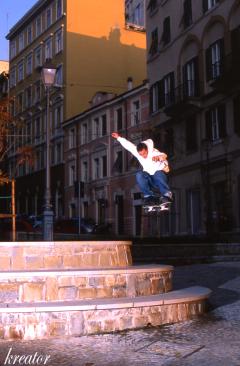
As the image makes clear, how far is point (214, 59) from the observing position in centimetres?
3400

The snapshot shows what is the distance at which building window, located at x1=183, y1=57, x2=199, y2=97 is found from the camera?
117 feet

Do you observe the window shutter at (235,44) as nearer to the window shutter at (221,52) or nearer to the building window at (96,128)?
the window shutter at (221,52)

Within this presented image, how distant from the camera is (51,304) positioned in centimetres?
791

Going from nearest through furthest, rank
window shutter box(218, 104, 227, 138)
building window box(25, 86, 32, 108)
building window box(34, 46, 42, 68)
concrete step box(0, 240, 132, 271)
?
concrete step box(0, 240, 132, 271) → window shutter box(218, 104, 227, 138) → building window box(34, 46, 42, 68) → building window box(25, 86, 32, 108)

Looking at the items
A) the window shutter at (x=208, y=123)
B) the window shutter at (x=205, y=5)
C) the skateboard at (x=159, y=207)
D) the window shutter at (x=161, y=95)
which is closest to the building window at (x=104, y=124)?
the window shutter at (x=161, y=95)

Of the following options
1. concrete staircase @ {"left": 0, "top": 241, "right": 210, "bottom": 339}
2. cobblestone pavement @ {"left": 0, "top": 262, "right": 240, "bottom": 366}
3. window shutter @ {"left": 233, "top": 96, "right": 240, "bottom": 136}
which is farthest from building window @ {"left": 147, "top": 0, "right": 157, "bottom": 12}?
cobblestone pavement @ {"left": 0, "top": 262, "right": 240, "bottom": 366}

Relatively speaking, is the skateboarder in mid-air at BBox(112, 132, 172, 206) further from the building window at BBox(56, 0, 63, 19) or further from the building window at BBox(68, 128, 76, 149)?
the building window at BBox(56, 0, 63, 19)

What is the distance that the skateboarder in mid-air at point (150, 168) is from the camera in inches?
443

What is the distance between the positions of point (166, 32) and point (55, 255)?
110ft

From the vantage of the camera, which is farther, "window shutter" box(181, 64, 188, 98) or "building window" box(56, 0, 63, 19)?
"building window" box(56, 0, 63, 19)

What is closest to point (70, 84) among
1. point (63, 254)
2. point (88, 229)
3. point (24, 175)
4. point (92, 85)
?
point (92, 85)

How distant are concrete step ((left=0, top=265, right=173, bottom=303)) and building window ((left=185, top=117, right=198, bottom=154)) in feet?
88.9

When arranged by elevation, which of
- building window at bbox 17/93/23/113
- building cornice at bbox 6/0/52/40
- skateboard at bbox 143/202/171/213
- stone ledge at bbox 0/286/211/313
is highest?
building cornice at bbox 6/0/52/40

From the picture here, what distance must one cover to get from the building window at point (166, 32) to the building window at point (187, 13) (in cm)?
250
